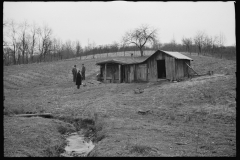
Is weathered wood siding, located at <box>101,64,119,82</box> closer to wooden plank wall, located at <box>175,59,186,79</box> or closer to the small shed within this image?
the small shed

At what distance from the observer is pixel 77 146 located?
809cm

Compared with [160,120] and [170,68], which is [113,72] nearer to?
[170,68]

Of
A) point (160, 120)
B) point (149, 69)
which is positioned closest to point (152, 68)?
point (149, 69)

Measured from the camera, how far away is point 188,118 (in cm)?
1125

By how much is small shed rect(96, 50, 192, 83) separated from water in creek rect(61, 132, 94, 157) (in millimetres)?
15526

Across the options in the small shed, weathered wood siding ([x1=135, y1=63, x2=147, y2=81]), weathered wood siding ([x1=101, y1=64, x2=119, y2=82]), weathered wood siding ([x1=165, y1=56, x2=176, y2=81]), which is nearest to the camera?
weathered wood siding ([x1=165, y1=56, x2=176, y2=81])

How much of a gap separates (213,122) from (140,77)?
1498 centimetres

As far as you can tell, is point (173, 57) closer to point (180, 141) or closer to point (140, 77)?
point (140, 77)

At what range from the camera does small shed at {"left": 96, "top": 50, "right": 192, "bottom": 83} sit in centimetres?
2276

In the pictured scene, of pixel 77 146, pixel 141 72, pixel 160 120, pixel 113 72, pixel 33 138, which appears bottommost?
pixel 77 146

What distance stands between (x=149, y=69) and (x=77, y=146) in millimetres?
17351

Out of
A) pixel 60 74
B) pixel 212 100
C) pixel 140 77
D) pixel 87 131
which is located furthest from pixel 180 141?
pixel 60 74

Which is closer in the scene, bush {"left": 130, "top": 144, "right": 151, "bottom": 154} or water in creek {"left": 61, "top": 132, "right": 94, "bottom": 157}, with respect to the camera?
bush {"left": 130, "top": 144, "right": 151, "bottom": 154}

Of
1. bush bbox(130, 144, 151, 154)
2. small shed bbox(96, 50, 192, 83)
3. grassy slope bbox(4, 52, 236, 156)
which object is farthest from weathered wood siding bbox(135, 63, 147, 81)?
bush bbox(130, 144, 151, 154)
